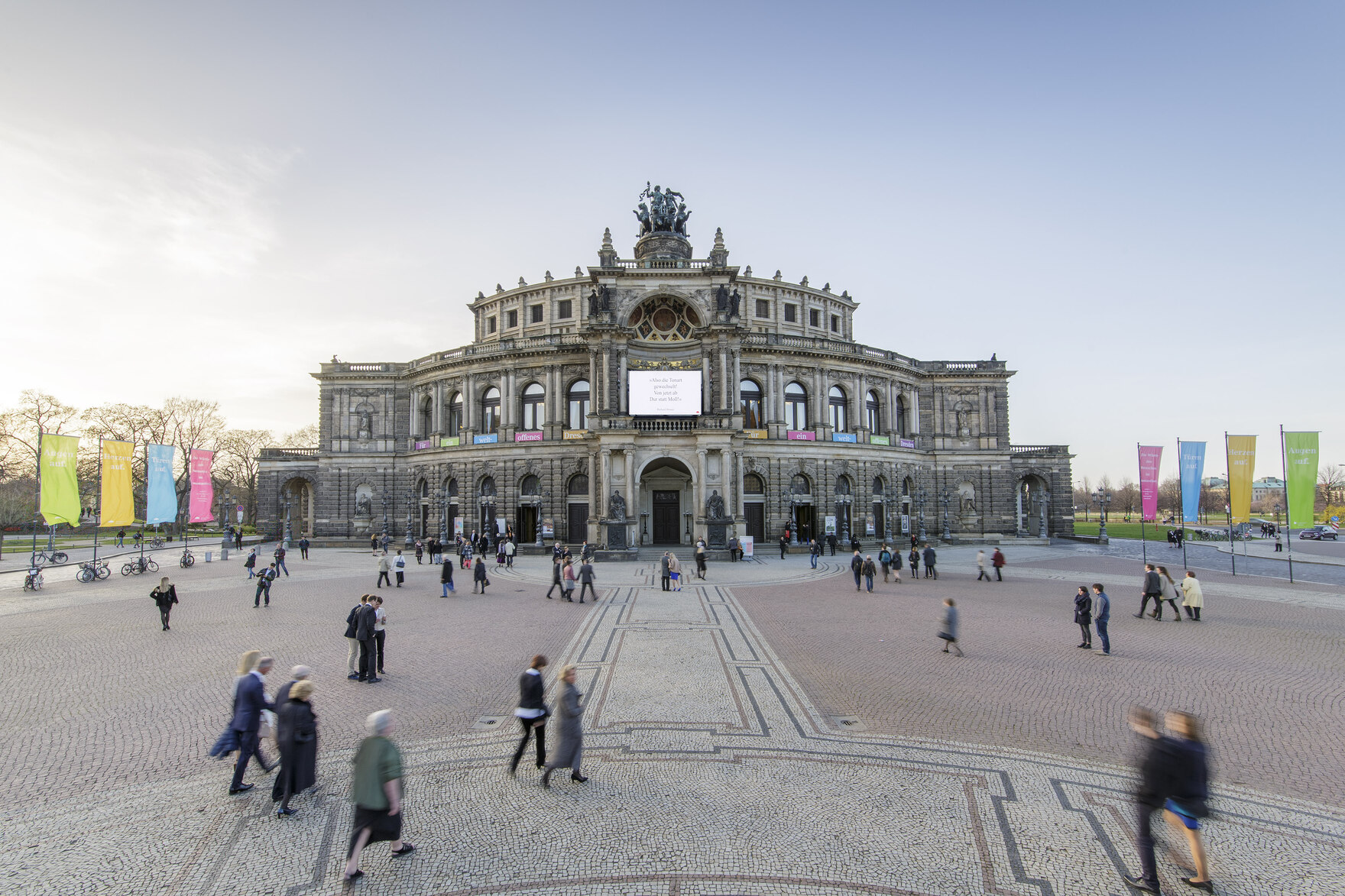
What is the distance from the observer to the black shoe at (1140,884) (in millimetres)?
5509

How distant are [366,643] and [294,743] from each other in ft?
16.6

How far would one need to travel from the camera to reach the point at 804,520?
147ft

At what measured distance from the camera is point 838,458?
45594 millimetres

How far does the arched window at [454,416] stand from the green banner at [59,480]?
2455 centimetres

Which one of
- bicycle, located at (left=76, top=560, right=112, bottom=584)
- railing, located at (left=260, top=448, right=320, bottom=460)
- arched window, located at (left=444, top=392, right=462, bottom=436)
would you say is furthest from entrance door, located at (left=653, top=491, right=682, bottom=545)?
railing, located at (left=260, top=448, right=320, bottom=460)

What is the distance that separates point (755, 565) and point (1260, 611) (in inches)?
781

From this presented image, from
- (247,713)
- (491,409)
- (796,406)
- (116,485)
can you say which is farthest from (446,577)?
(796,406)

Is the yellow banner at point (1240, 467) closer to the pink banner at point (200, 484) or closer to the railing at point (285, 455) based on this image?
the pink banner at point (200, 484)

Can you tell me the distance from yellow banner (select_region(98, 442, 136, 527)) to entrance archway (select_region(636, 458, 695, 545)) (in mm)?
27456

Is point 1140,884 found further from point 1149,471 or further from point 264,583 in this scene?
point 1149,471

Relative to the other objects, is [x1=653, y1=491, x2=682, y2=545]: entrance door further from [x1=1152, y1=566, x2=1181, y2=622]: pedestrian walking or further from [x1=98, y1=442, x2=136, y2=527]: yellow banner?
[x1=1152, y1=566, x2=1181, y2=622]: pedestrian walking

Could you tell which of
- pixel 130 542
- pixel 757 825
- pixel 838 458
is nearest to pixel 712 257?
pixel 838 458

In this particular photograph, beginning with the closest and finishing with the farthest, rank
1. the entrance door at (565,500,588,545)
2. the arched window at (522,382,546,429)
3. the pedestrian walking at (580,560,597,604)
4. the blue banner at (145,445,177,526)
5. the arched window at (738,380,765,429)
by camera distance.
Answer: the pedestrian walking at (580,560,597,604), the blue banner at (145,445,177,526), the entrance door at (565,500,588,545), the arched window at (738,380,765,429), the arched window at (522,382,546,429)

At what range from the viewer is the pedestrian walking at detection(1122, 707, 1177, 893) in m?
5.55
